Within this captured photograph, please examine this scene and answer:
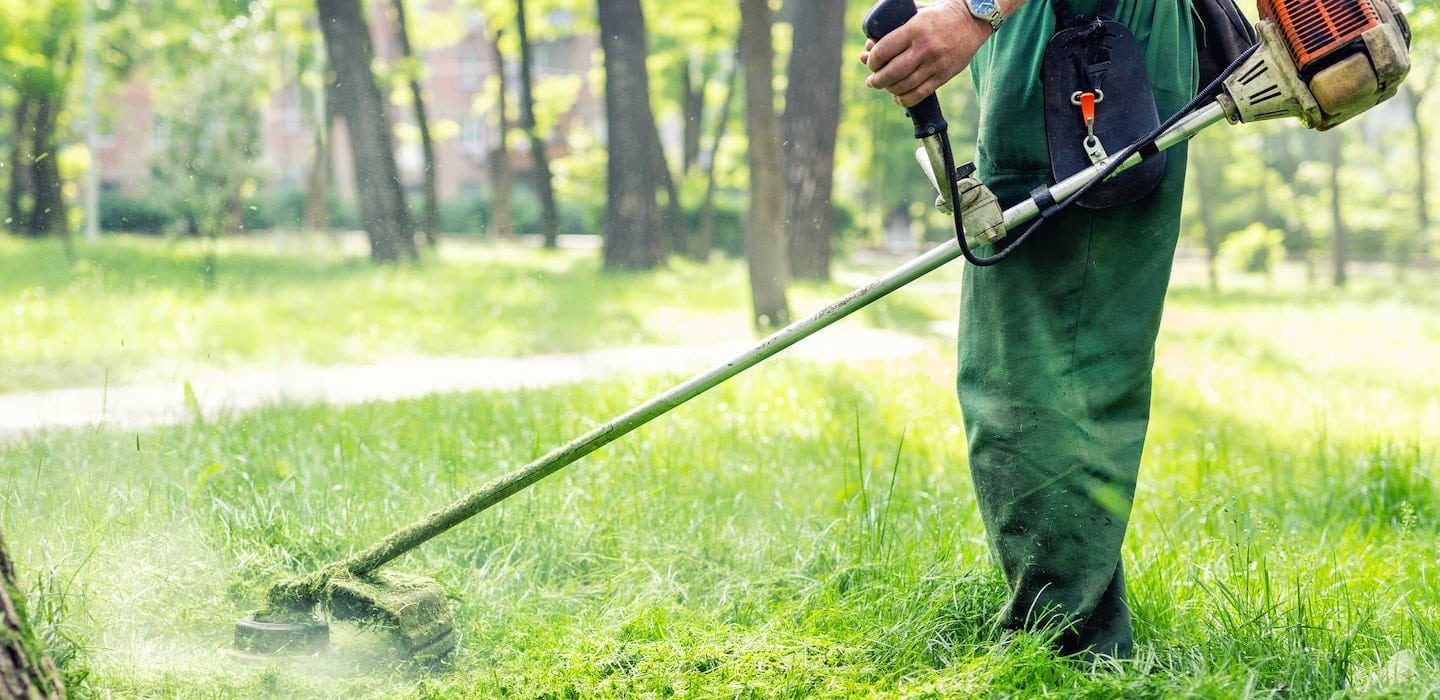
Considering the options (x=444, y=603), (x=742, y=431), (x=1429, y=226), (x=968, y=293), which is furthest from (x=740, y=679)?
(x=1429, y=226)

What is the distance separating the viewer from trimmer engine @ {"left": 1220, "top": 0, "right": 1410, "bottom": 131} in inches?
77.4

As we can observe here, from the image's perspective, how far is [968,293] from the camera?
244cm

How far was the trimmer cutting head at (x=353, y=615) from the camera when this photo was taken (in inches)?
101

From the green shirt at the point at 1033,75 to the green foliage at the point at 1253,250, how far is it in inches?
868

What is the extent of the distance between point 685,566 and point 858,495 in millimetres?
734

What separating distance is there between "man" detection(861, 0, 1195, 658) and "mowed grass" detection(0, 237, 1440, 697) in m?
0.22

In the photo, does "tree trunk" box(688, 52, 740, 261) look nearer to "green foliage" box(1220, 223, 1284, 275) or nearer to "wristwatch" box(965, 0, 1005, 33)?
"green foliage" box(1220, 223, 1284, 275)

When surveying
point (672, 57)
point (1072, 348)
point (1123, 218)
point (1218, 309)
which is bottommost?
point (1218, 309)

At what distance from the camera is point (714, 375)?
232 centimetres

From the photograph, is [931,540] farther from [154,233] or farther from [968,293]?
[154,233]

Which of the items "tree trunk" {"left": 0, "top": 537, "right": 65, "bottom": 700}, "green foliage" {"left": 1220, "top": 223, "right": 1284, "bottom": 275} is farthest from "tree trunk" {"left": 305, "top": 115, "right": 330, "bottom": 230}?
"green foliage" {"left": 1220, "top": 223, "right": 1284, "bottom": 275}

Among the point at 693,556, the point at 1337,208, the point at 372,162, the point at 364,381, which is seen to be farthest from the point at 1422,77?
the point at 693,556

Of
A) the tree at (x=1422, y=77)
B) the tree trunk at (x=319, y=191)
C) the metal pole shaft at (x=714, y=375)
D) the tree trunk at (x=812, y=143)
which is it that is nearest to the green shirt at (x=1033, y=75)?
the metal pole shaft at (x=714, y=375)

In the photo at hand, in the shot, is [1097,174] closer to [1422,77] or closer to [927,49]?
[927,49]
